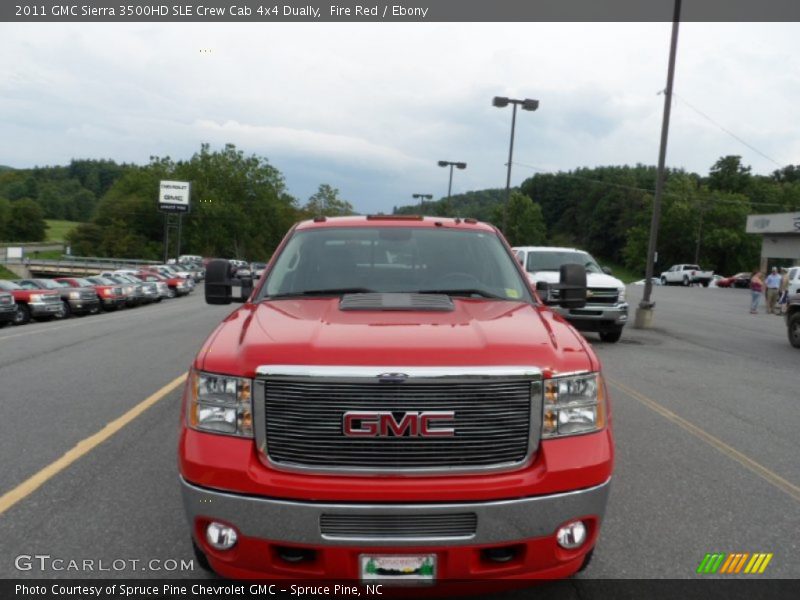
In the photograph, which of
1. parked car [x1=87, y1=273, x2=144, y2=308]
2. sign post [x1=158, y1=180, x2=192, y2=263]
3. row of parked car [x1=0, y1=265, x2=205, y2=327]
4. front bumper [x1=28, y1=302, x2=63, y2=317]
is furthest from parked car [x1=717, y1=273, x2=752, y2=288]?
sign post [x1=158, y1=180, x2=192, y2=263]

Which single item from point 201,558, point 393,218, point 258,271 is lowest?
point 201,558

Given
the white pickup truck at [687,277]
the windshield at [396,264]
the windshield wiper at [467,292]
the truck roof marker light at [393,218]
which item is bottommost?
the white pickup truck at [687,277]

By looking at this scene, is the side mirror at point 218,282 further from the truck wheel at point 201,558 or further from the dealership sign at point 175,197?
the dealership sign at point 175,197

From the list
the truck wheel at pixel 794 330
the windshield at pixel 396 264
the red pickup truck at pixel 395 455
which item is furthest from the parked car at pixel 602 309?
the red pickup truck at pixel 395 455

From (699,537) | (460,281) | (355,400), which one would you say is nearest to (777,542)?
(699,537)

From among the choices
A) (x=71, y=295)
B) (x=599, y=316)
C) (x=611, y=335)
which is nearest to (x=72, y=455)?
(x=599, y=316)

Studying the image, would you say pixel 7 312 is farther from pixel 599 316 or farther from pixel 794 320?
pixel 794 320

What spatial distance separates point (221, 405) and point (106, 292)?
100 ft

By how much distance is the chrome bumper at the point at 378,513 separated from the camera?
2684mm

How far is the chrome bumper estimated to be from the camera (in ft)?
8.80

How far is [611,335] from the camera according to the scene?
13.6m

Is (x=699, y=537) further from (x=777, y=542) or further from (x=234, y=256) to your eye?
(x=234, y=256)

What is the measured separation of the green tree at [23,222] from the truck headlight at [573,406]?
134m

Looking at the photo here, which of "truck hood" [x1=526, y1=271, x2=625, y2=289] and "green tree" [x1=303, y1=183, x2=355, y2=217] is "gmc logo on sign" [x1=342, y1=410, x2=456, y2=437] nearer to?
"truck hood" [x1=526, y1=271, x2=625, y2=289]
